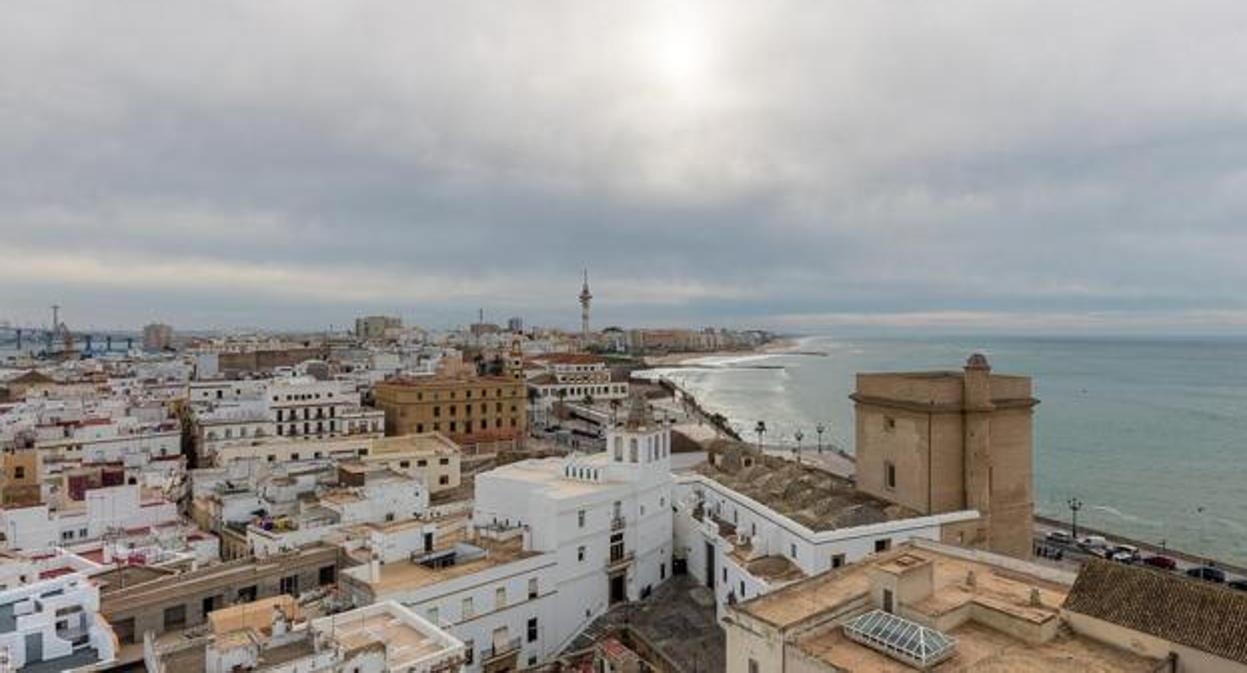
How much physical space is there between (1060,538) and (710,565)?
62.8ft

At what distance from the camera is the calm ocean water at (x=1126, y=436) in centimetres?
4578

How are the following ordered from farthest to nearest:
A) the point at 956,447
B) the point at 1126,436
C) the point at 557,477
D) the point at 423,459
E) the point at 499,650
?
the point at 1126,436
the point at 423,459
the point at 557,477
the point at 956,447
the point at 499,650

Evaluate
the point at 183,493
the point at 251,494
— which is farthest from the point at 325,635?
the point at 183,493

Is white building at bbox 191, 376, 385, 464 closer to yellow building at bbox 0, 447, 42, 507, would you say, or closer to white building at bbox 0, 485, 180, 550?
yellow building at bbox 0, 447, 42, 507

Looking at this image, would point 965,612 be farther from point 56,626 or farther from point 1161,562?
point 1161,562

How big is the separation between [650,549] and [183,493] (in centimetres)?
2238

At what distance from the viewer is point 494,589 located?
22.2m

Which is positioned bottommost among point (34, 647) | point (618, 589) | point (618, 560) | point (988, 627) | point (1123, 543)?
point (1123, 543)

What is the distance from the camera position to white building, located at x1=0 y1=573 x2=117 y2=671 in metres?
16.0

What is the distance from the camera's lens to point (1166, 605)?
43.2ft

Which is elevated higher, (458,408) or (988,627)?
(988,627)

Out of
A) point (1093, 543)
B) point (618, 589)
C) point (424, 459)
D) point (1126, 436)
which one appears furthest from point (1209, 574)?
point (1126, 436)

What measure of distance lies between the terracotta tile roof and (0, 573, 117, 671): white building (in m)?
20.2

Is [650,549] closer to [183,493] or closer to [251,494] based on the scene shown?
[251,494]
